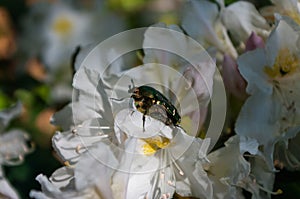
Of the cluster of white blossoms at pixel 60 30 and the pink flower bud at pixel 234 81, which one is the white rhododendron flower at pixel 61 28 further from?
the pink flower bud at pixel 234 81

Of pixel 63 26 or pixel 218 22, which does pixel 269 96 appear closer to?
pixel 218 22

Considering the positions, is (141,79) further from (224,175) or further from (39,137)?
(39,137)

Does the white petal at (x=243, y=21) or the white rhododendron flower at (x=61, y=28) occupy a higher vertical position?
the white petal at (x=243, y=21)

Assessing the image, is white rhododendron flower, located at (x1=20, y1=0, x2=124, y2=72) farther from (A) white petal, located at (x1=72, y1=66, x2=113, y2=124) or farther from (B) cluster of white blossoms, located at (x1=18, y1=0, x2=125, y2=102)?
(A) white petal, located at (x1=72, y1=66, x2=113, y2=124)

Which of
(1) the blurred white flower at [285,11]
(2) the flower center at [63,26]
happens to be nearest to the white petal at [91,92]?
(1) the blurred white flower at [285,11]

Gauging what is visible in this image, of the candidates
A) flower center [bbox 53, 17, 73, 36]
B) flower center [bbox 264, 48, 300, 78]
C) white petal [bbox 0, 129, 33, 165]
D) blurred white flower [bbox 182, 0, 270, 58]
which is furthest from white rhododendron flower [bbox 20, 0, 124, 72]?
flower center [bbox 264, 48, 300, 78]

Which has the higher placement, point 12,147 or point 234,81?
point 234,81

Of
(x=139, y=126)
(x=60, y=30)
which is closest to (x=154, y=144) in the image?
(x=139, y=126)
